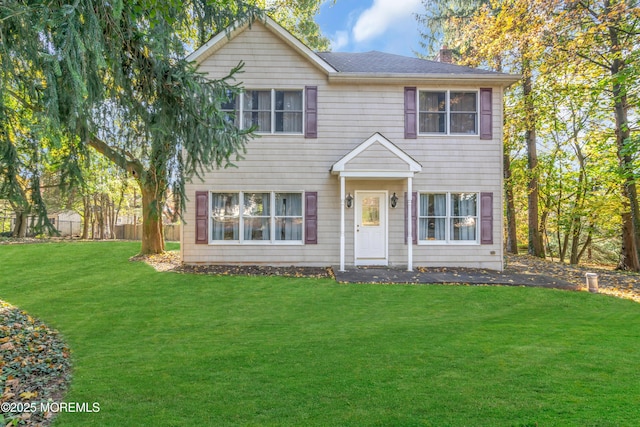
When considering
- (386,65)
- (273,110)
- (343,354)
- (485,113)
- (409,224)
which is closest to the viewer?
(343,354)

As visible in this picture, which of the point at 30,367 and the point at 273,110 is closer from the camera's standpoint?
the point at 30,367

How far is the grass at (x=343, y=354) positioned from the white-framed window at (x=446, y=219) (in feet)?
8.75

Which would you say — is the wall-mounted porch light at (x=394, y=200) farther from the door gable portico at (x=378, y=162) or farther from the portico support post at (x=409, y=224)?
the door gable portico at (x=378, y=162)

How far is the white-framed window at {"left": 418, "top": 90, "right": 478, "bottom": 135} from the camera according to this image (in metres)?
9.83

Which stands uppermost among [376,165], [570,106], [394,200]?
[570,106]

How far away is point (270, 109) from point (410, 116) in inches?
160

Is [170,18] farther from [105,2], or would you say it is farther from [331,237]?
[331,237]

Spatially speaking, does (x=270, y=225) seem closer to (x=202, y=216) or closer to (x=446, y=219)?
(x=202, y=216)

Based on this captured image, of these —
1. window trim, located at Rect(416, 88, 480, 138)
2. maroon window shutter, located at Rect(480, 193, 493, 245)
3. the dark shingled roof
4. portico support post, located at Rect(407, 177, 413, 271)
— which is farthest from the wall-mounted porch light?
the dark shingled roof

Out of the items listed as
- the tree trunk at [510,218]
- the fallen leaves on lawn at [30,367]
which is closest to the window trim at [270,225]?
the fallen leaves on lawn at [30,367]

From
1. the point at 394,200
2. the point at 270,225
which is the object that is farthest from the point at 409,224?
the point at 270,225

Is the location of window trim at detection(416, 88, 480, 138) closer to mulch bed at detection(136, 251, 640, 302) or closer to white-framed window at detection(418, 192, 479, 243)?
white-framed window at detection(418, 192, 479, 243)

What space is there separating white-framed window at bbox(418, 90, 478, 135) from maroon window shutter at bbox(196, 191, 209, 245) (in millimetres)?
6485

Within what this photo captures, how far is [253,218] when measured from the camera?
31.9 feet
